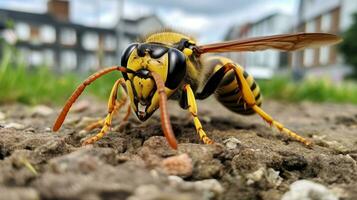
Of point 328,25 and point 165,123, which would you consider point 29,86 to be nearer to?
point 165,123

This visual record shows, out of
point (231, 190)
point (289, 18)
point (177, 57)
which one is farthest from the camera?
point (289, 18)

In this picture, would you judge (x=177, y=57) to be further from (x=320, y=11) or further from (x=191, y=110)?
(x=320, y=11)

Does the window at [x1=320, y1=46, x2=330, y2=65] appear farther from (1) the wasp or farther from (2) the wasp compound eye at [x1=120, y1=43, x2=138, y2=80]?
(2) the wasp compound eye at [x1=120, y1=43, x2=138, y2=80]

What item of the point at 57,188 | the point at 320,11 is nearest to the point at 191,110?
the point at 57,188

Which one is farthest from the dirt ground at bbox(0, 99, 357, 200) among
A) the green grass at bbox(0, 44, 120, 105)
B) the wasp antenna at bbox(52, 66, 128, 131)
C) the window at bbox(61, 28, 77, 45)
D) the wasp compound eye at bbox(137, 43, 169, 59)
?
the window at bbox(61, 28, 77, 45)

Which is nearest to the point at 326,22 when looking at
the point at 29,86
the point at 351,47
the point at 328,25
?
the point at 328,25
